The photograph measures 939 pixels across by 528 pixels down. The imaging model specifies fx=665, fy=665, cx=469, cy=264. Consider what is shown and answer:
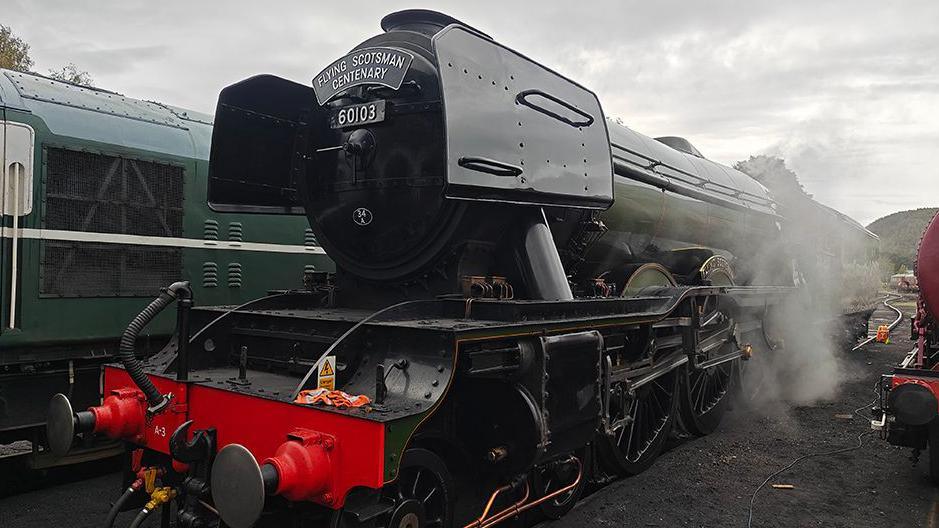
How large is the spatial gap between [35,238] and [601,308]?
4.11 m

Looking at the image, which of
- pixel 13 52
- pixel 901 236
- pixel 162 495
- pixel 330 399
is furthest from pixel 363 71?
pixel 901 236

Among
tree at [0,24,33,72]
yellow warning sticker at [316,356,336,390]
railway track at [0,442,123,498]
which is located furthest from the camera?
tree at [0,24,33,72]

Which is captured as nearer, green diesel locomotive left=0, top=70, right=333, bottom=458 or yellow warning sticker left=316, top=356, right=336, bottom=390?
yellow warning sticker left=316, top=356, right=336, bottom=390

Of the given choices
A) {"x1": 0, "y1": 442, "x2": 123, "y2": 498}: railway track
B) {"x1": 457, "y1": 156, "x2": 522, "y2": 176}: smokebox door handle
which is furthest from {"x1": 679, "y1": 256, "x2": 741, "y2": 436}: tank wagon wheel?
{"x1": 0, "y1": 442, "x2": 123, "y2": 498}: railway track

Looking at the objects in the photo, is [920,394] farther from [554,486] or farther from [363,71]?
[363,71]

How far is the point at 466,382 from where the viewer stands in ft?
11.8

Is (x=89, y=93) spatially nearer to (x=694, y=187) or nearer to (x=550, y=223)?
(x=550, y=223)

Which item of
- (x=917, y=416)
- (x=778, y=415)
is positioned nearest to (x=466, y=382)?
(x=917, y=416)

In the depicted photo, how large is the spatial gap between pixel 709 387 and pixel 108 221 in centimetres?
574

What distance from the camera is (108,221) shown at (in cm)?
534

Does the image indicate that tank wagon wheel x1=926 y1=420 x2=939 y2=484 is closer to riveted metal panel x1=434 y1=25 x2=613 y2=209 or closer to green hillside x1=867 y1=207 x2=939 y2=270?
riveted metal panel x1=434 y1=25 x2=613 y2=209

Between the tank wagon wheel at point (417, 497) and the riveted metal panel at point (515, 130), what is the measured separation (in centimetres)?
131

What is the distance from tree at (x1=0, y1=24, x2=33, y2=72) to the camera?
21.1 metres

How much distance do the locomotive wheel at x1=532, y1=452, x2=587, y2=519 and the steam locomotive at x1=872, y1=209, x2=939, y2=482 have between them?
257 cm
